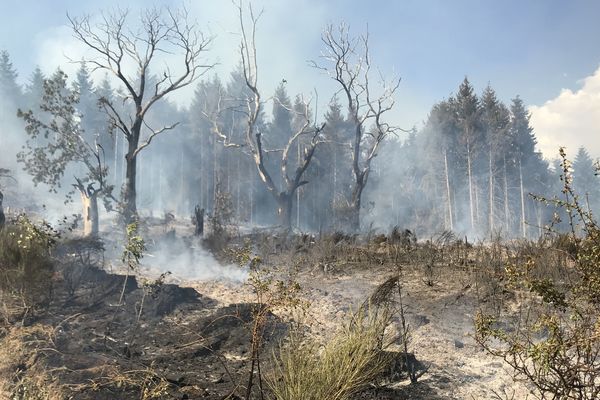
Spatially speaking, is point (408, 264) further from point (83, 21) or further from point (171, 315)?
point (83, 21)

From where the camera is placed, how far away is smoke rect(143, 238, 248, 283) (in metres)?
12.1

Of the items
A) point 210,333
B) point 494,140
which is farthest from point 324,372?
point 494,140

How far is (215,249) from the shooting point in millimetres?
14930

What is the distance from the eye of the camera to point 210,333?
6496mm

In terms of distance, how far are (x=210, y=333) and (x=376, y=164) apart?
47369 mm

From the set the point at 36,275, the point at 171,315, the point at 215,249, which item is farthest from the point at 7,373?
the point at 215,249

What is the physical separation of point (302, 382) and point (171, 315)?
5172mm

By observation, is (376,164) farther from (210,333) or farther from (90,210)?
(210,333)

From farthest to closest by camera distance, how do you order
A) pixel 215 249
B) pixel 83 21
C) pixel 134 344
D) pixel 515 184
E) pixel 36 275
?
pixel 515 184 < pixel 83 21 < pixel 215 249 < pixel 36 275 < pixel 134 344

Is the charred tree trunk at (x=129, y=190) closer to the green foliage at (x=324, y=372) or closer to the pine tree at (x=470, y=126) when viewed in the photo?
the green foliage at (x=324, y=372)

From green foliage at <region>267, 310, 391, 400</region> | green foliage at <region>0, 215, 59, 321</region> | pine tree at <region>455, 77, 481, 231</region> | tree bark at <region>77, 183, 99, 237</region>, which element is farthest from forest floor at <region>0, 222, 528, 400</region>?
pine tree at <region>455, 77, 481, 231</region>

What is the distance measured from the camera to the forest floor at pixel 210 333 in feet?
13.9

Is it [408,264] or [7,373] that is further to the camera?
[408,264]

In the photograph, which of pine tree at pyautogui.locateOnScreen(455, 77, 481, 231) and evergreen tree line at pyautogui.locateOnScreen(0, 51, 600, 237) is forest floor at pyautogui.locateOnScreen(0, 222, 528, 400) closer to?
evergreen tree line at pyautogui.locateOnScreen(0, 51, 600, 237)
